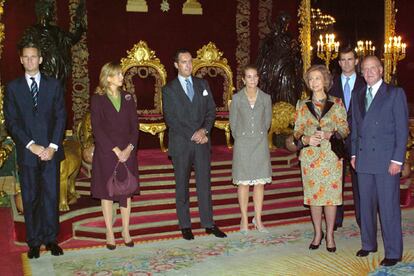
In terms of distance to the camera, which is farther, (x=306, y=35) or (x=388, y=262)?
(x=306, y=35)

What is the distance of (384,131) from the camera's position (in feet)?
14.1

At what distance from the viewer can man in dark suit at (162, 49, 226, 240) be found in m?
5.08

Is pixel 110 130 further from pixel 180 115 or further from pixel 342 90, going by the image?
pixel 342 90

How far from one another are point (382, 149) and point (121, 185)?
223cm

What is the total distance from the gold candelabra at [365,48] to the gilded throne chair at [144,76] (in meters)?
3.93

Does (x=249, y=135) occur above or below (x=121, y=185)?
above

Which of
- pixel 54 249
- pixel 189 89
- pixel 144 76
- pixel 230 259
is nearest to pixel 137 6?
pixel 144 76

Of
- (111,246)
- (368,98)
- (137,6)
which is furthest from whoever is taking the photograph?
(137,6)

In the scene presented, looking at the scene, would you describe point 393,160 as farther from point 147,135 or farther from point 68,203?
point 147,135

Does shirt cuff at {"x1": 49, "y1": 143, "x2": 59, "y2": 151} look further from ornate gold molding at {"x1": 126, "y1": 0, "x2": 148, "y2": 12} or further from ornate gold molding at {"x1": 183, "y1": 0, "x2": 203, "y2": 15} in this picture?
ornate gold molding at {"x1": 183, "y1": 0, "x2": 203, "y2": 15}

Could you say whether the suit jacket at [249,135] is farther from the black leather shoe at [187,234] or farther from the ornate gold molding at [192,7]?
the ornate gold molding at [192,7]

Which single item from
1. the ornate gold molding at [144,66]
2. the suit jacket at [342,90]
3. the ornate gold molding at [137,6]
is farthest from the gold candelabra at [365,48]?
the suit jacket at [342,90]

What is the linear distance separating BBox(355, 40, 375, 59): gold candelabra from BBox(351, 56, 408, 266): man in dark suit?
5.99m

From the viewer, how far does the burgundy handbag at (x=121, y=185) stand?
186 inches
